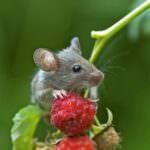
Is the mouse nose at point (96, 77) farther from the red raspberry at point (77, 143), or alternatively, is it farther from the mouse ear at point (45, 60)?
the red raspberry at point (77, 143)

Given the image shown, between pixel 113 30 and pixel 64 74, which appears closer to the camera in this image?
pixel 113 30

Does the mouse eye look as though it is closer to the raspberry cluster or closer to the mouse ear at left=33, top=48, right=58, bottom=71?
the mouse ear at left=33, top=48, right=58, bottom=71

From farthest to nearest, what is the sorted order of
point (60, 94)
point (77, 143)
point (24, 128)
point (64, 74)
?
point (64, 74), point (24, 128), point (60, 94), point (77, 143)

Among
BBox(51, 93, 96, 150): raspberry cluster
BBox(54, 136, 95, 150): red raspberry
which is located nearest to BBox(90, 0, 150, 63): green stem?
BBox(51, 93, 96, 150): raspberry cluster

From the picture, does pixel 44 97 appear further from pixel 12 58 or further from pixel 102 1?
pixel 12 58

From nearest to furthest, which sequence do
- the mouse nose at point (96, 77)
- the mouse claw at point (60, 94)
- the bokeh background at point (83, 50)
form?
the mouse claw at point (60, 94), the mouse nose at point (96, 77), the bokeh background at point (83, 50)

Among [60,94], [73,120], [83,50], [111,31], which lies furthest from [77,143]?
[83,50]

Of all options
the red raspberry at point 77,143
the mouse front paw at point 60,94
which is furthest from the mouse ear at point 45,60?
the red raspberry at point 77,143

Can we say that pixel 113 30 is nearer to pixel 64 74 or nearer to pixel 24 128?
pixel 64 74
